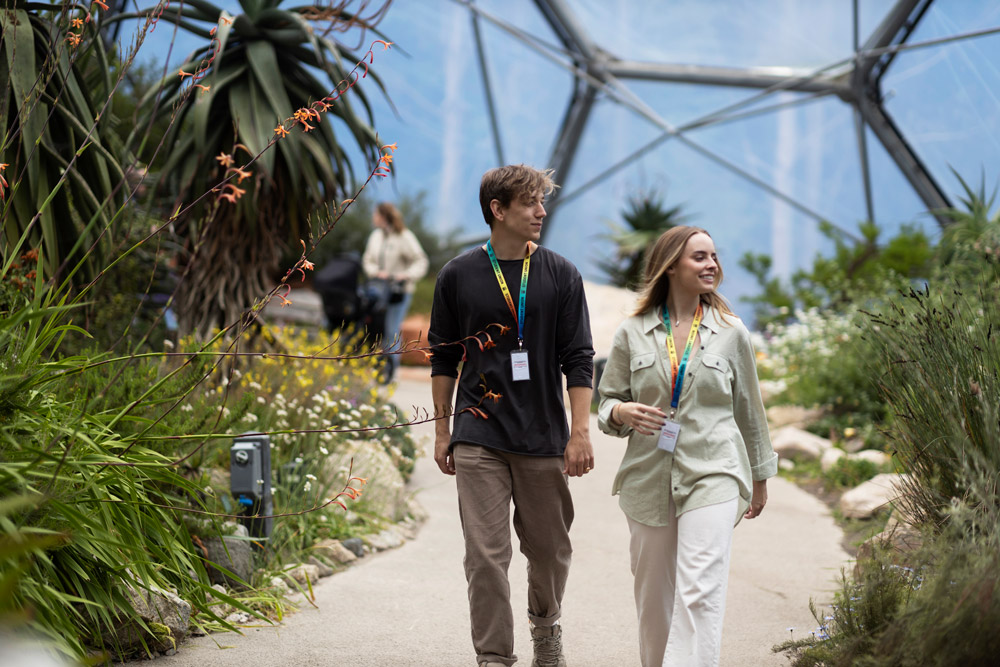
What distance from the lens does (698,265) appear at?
3.06m

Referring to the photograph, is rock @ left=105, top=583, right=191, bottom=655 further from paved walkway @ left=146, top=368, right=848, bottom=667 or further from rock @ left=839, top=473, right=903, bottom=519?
rock @ left=839, top=473, right=903, bottom=519

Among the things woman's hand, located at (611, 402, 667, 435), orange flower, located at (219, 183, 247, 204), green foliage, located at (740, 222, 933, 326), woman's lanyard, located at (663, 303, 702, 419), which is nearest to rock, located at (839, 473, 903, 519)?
woman's lanyard, located at (663, 303, 702, 419)

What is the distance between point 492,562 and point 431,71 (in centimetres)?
1357

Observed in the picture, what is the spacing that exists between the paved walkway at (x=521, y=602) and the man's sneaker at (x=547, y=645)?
239 mm

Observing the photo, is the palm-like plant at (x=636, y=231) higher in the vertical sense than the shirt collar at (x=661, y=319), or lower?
higher

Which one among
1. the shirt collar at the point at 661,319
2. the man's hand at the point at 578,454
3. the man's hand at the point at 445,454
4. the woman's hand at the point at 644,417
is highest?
the shirt collar at the point at 661,319

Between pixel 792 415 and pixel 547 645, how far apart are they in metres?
6.21

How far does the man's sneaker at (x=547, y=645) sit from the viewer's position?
340cm

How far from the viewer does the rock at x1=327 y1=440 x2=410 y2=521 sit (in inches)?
213

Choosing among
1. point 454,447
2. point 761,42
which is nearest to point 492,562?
point 454,447

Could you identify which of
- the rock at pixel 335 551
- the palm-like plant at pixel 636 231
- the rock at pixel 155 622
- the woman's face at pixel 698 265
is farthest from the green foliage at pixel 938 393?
the palm-like plant at pixel 636 231

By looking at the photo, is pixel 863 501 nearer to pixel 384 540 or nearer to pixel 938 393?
pixel 384 540

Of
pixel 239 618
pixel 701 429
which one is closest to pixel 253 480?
pixel 239 618

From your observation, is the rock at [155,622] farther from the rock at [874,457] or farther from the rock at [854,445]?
the rock at [854,445]
